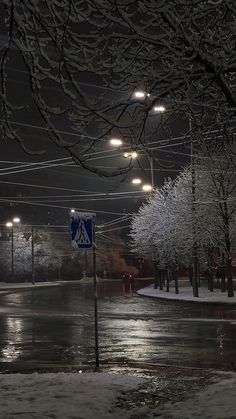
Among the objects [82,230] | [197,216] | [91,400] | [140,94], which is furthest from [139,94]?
[197,216]

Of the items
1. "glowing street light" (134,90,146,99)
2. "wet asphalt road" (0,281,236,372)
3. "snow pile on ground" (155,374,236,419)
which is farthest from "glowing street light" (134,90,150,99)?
"wet asphalt road" (0,281,236,372)

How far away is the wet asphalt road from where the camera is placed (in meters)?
→ 13.3

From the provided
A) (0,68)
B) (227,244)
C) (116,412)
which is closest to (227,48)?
(0,68)

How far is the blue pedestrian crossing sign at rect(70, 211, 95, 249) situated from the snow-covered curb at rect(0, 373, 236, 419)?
256 centimetres

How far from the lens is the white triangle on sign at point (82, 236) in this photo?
462 inches

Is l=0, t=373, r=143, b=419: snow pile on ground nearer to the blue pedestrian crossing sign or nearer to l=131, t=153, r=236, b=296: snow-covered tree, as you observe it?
the blue pedestrian crossing sign

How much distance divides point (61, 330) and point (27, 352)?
5.22 meters

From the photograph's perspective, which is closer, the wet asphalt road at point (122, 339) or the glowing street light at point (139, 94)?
the glowing street light at point (139, 94)

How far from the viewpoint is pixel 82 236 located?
11.8 m

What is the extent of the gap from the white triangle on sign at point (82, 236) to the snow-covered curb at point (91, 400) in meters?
2.59

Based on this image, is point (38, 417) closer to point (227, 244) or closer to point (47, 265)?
point (227, 244)

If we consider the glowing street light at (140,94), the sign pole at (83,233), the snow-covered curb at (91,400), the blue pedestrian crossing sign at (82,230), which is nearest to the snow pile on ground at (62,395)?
the snow-covered curb at (91,400)

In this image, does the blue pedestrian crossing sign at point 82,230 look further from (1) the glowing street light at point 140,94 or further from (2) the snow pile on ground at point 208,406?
(2) the snow pile on ground at point 208,406

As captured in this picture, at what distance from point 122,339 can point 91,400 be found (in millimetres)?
8990
